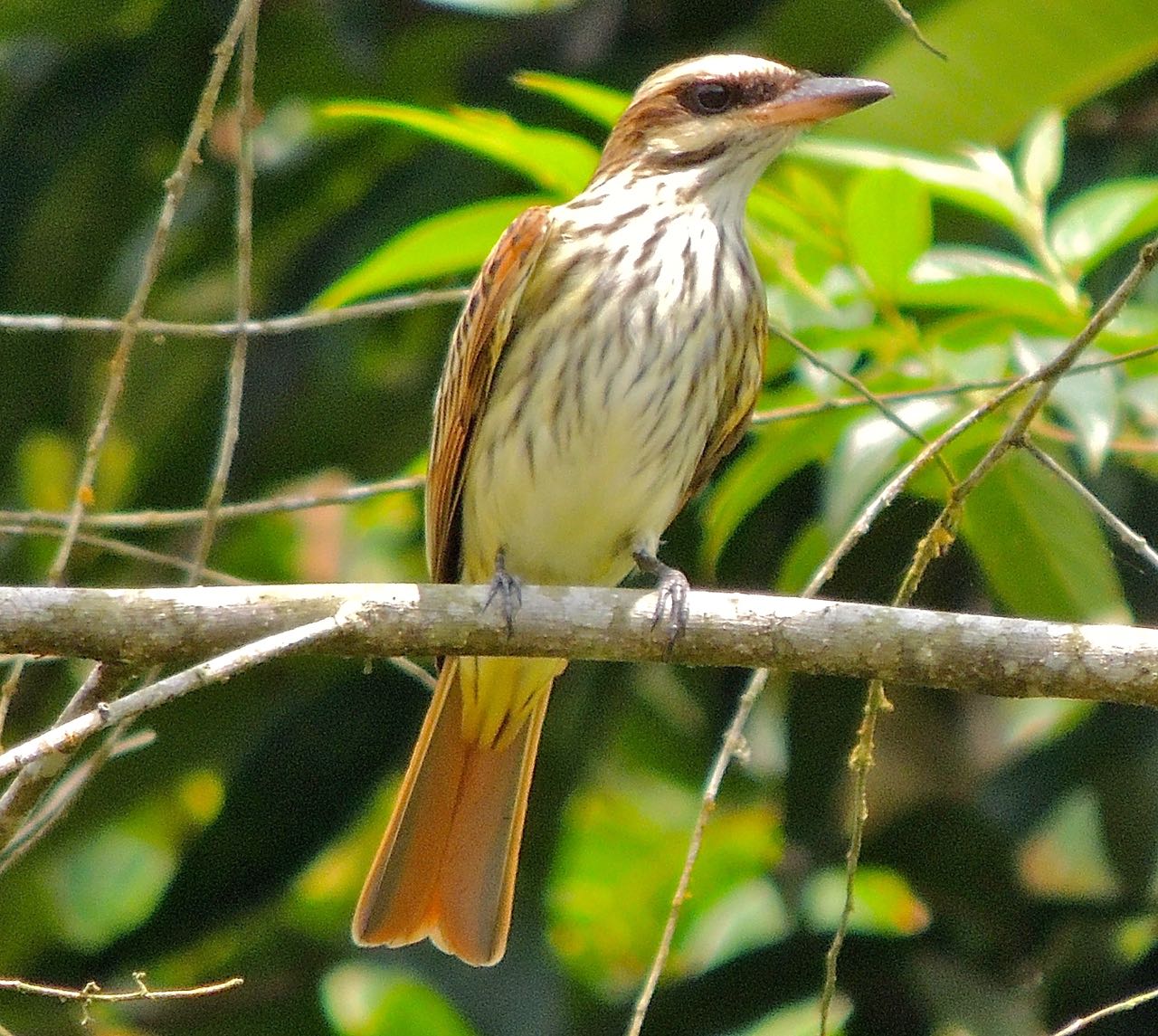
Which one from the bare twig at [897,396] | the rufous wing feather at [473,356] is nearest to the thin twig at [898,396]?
the bare twig at [897,396]

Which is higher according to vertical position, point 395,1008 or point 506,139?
point 506,139

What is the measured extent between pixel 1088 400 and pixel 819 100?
785 mm

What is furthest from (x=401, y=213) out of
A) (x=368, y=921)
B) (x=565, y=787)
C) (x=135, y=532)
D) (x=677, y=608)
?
(x=677, y=608)

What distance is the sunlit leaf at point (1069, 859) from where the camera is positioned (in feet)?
13.8

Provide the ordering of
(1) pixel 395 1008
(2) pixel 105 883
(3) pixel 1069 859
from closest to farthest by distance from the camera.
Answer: (1) pixel 395 1008, (3) pixel 1069 859, (2) pixel 105 883

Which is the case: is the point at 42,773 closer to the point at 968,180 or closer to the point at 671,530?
the point at 968,180

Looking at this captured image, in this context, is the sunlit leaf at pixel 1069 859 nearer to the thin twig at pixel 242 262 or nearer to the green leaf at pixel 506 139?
the green leaf at pixel 506 139

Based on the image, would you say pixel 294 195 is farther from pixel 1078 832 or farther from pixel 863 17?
pixel 1078 832

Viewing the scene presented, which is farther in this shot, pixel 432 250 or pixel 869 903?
pixel 869 903

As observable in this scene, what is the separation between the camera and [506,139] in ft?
10.1

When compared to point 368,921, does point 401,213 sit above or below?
above

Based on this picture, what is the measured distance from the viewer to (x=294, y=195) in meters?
4.35

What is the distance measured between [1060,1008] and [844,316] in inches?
56.0

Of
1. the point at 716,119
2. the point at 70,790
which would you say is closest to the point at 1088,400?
the point at 716,119
